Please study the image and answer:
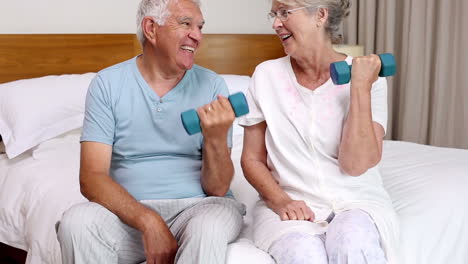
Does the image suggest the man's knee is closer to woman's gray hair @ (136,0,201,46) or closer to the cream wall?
woman's gray hair @ (136,0,201,46)

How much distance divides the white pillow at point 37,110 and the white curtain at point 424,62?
6.14 ft

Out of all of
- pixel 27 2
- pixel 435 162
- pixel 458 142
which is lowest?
pixel 458 142

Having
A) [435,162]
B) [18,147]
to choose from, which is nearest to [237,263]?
[435,162]

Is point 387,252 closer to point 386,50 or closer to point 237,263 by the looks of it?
point 237,263

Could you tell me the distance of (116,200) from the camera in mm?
1519

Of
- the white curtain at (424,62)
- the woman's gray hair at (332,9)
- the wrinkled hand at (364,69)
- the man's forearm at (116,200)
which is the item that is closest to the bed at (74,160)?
the man's forearm at (116,200)

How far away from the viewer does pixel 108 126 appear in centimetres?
164

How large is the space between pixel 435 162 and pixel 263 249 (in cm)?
94

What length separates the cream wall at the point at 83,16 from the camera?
2.83 metres

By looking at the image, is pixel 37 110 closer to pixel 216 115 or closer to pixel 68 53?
pixel 68 53

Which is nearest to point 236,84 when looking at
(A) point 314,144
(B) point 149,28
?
(B) point 149,28

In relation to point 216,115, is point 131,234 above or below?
below

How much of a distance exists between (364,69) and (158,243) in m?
0.68

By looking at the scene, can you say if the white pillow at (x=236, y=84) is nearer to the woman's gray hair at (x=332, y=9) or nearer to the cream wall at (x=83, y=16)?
the cream wall at (x=83, y=16)
